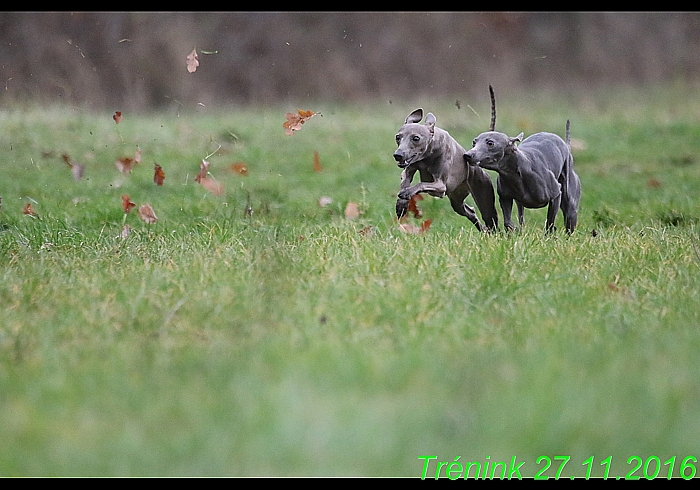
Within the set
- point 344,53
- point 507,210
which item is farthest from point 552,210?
point 344,53

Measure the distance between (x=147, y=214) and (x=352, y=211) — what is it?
1.67 metres

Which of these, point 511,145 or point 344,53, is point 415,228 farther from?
point 344,53

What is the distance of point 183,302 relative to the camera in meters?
4.02

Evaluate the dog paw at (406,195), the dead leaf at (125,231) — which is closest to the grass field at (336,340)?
the dead leaf at (125,231)

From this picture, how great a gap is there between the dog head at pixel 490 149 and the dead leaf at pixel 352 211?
1.79m

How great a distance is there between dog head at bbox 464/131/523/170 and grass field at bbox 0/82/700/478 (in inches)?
21.0

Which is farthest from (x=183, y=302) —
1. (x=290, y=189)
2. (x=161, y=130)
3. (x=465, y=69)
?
(x=465, y=69)

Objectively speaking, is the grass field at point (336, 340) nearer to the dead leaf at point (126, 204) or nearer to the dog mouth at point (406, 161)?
the dead leaf at point (126, 204)

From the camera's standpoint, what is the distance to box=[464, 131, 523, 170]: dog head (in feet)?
18.1

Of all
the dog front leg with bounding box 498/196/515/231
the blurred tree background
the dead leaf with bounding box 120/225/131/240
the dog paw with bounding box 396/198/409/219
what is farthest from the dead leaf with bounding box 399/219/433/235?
the blurred tree background

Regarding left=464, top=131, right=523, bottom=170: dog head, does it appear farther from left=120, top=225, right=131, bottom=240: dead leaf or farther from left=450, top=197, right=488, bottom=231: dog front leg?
left=120, top=225, right=131, bottom=240: dead leaf

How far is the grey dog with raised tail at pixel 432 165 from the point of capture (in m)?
5.38

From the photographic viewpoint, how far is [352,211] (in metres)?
7.25
